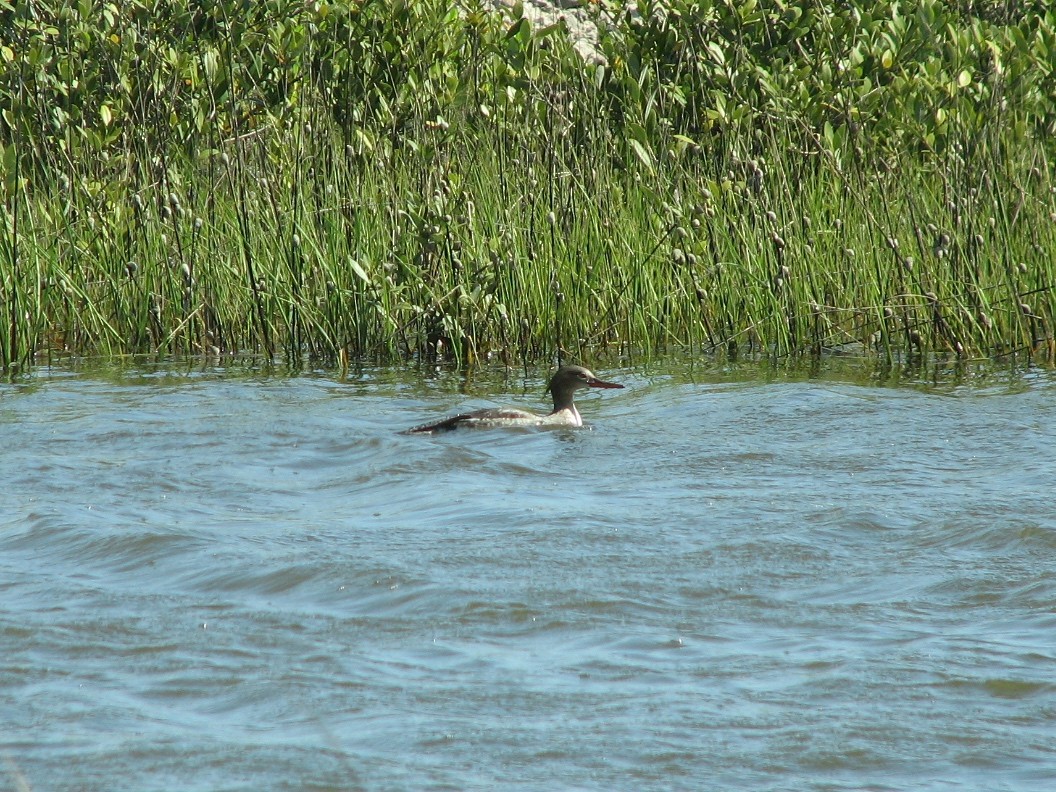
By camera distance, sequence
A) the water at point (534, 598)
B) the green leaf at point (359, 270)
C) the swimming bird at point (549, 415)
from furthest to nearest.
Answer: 1. the green leaf at point (359, 270)
2. the swimming bird at point (549, 415)
3. the water at point (534, 598)

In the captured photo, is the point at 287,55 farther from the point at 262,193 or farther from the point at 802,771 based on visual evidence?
the point at 802,771

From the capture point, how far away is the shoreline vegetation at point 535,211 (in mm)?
9055

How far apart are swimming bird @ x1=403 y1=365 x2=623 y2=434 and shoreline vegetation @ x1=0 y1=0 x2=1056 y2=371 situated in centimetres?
103

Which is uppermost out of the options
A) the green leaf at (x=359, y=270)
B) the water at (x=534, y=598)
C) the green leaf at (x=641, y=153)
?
the green leaf at (x=641, y=153)

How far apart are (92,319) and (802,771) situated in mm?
7082

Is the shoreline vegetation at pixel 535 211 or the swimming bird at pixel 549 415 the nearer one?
the swimming bird at pixel 549 415

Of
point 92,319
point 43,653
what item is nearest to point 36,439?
point 92,319

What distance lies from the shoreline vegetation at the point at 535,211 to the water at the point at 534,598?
1327 millimetres

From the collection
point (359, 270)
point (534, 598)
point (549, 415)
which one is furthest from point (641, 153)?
point (534, 598)

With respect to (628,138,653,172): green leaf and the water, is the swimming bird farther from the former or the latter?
(628,138,653,172): green leaf

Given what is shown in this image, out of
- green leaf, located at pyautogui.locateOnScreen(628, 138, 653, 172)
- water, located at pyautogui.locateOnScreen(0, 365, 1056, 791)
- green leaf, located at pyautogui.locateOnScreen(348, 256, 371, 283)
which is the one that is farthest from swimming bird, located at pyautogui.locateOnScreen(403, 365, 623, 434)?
green leaf, located at pyautogui.locateOnScreen(628, 138, 653, 172)

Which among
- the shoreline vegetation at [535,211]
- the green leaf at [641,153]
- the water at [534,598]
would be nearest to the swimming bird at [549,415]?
the water at [534,598]

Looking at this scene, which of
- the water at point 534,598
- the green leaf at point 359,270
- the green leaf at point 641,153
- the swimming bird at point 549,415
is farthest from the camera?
the green leaf at point 641,153

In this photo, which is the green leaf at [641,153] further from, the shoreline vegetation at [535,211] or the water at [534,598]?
the water at [534,598]
